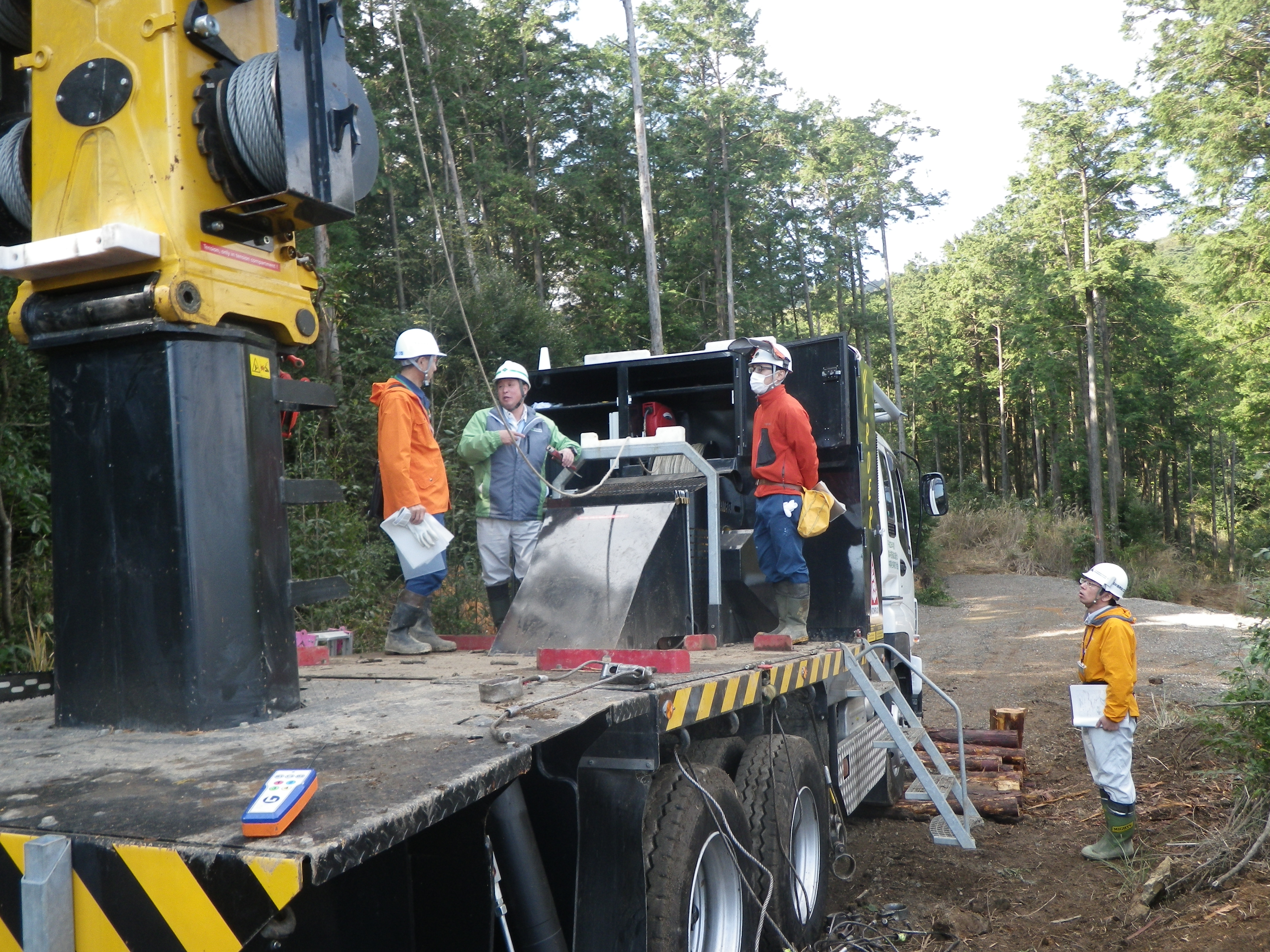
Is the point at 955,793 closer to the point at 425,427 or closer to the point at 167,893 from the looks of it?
the point at 425,427

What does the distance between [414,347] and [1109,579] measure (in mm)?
4409

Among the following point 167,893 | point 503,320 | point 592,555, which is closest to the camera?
point 167,893

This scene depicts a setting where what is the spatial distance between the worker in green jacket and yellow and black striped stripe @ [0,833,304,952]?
4.01 m

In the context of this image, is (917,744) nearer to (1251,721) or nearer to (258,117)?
(1251,721)

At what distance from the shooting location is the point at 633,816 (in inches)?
118

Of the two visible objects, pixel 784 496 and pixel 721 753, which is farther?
pixel 784 496

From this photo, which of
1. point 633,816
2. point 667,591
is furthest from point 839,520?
point 633,816

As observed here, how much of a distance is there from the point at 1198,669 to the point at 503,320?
41.2 feet

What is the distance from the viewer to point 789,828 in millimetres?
4254

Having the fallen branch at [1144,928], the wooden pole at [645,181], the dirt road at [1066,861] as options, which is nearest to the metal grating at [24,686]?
the dirt road at [1066,861]

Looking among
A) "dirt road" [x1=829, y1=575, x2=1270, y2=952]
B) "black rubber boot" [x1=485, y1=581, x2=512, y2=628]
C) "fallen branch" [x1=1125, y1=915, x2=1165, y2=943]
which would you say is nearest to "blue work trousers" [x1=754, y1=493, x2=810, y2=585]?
"black rubber boot" [x1=485, y1=581, x2=512, y2=628]

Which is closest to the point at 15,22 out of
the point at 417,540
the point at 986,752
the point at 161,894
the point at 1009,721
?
the point at 417,540

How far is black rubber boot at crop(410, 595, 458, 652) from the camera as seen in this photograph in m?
5.30

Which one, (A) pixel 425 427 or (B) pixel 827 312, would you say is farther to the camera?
(B) pixel 827 312
